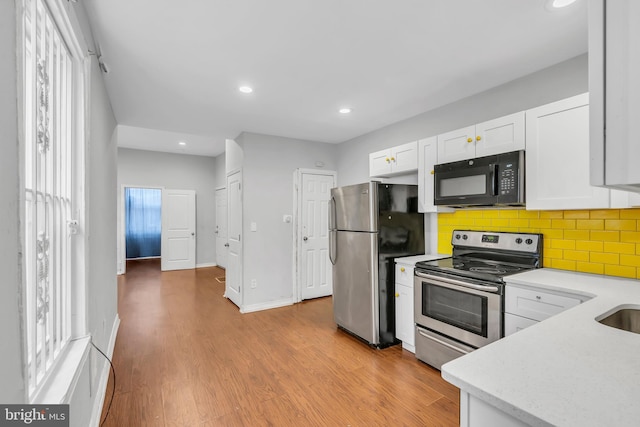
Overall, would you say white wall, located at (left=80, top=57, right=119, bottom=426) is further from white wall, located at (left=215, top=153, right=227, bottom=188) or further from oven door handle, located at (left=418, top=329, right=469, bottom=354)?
white wall, located at (left=215, top=153, right=227, bottom=188)

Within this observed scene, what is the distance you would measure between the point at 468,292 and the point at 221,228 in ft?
20.5

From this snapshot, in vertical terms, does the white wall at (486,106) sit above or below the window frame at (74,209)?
above

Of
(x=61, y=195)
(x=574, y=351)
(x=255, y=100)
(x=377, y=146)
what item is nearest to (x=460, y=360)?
(x=574, y=351)

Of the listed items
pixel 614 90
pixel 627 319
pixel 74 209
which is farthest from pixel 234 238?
pixel 614 90

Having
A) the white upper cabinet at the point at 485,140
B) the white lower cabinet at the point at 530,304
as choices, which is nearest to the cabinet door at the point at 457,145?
the white upper cabinet at the point at 485,140

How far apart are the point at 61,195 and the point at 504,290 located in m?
2.78

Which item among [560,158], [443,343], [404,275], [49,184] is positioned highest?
[560,158]

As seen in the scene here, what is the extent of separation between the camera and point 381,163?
141 inches

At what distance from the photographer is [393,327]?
3035 mm

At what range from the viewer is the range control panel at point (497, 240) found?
2452 mm

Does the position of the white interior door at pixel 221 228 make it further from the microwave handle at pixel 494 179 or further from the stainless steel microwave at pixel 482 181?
the microwave handle at pixel 494 179

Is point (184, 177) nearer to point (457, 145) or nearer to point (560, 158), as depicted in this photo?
point (457, 145)

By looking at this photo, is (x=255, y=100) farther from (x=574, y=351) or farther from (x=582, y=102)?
(x=574, y=351)

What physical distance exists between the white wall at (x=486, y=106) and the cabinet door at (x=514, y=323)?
5.77ft
